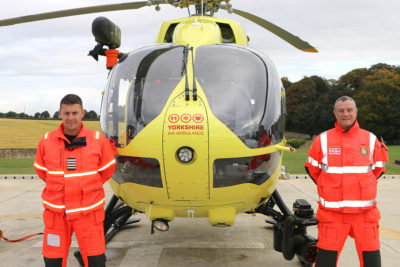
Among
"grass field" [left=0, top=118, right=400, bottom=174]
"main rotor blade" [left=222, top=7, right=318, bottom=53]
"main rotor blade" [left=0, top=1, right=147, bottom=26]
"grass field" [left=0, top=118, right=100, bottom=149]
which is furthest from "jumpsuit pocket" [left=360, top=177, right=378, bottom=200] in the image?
"grass field" [left=0, top=118, right=100, bottom=149]

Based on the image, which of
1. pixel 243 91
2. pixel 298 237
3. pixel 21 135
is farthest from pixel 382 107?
pixel 243 91

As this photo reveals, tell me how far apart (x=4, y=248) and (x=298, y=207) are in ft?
12.3

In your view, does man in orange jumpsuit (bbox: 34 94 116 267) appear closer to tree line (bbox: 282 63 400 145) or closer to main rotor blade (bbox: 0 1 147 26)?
main rotor blade (bbox: 0 1 147 26)

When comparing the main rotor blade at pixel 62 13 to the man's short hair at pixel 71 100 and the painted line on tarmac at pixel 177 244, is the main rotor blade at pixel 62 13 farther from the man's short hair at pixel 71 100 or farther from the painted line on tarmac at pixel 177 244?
the painted line on tarmac at pixel 177 244

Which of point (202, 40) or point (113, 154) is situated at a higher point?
point (202, 40)

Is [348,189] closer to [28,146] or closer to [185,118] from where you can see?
[185,118]

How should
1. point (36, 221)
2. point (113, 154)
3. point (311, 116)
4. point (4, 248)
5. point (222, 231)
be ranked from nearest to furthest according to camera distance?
point (113, 154)
point (4, 248)
point (222, 231)
point (36, 221)
point (311, 116)

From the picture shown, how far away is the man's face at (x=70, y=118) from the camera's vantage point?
3.08m

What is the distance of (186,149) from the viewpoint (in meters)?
3.09

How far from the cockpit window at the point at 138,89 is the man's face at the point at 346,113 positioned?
1434 millimetres

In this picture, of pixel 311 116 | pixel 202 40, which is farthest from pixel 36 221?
pixel 311 116

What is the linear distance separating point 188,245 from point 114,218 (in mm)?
1072

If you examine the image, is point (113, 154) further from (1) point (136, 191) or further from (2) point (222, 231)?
(2) point (222, 231)

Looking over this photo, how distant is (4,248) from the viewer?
16.3 ft
